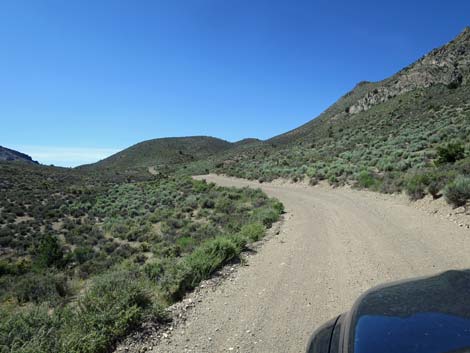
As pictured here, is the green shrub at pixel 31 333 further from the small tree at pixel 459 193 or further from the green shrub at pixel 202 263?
the small tree at pixel 459 193

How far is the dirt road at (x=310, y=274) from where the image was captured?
14.0 ft

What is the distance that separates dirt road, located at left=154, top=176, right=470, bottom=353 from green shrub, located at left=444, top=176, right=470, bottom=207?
3.22 feet

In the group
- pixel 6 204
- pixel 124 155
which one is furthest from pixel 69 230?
pixel 124 155

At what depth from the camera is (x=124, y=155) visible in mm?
127500

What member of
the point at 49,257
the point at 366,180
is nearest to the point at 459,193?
the point at 366,180

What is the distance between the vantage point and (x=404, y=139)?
26625 millimetres

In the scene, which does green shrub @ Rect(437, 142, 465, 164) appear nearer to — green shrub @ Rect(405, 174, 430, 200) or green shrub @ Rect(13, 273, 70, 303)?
green shrub @ Rect(405, 174, 430, 200)

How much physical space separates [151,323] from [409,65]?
8077 centimetres

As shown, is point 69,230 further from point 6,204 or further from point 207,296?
point 207,296

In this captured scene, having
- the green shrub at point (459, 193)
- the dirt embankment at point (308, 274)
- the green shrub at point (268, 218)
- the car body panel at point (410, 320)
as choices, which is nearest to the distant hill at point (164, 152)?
the green shrub at point (268, 218)

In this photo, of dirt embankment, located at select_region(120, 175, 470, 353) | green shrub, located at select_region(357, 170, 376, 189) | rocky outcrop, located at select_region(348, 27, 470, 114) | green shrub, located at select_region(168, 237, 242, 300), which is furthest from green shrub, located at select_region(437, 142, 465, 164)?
rocky outcrop, located at select_region(348, 27, 470, 114)

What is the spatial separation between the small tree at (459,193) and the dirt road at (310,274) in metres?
0.97

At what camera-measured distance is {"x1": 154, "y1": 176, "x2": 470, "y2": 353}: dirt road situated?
14.0 feet

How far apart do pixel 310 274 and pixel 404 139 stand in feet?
84.0
